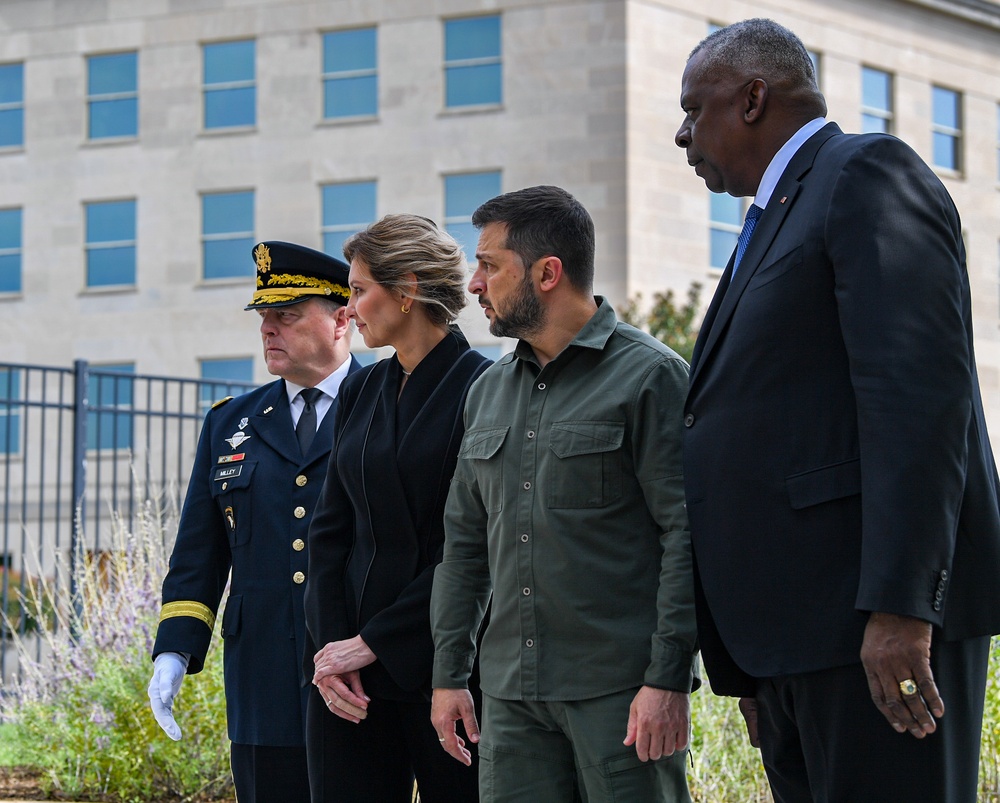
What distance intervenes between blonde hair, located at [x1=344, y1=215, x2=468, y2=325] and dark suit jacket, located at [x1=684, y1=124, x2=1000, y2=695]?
121cm

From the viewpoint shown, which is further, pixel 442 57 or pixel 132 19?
pixel 132 19

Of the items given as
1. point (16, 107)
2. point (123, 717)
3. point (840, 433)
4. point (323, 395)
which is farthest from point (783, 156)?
point (16, 107)

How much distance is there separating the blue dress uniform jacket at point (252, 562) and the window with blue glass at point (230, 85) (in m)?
24.4

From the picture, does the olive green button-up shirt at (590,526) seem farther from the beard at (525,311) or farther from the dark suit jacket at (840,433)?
the dark suit jacket at (840,433)

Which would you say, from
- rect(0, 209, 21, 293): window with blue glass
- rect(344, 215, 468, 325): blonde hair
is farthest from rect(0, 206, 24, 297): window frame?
rect(344, 215, 468, 325): blonde hair

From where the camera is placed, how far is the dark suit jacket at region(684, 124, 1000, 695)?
2.39 meters

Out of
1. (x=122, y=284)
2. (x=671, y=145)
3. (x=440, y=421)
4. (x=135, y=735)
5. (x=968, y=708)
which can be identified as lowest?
(x=135, y=735)

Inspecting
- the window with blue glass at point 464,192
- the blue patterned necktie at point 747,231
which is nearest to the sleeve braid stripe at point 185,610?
the blue patterned necktie at point 747,231

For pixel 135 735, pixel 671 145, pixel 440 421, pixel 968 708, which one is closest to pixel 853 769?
pixel 968 708

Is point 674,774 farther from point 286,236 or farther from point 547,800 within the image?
point 286,236

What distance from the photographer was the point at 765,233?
279 cm

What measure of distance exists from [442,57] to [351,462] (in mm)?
24207

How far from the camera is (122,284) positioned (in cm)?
2845

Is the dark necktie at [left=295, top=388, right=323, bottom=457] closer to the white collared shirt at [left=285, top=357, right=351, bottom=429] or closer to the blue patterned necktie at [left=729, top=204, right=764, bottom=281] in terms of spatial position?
the white collared shirt at [left=285, top=357, right=351, bottom=429]
